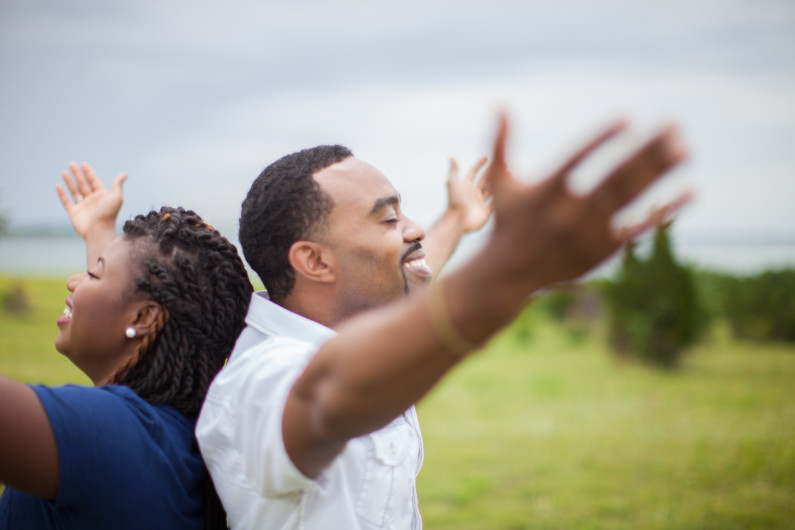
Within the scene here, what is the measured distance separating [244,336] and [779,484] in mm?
5601

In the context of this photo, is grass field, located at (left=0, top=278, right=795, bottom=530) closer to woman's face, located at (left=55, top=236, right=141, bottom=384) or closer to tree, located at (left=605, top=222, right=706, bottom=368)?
tree, located at (left=605, top=222, right=706, bottom=368)

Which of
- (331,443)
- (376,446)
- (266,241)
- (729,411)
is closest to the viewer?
(331,443)

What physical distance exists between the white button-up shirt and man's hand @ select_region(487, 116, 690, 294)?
680 millimetres

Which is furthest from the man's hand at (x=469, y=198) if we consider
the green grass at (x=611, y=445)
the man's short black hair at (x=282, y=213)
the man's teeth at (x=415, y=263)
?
the green grass at (x=611, y=445)

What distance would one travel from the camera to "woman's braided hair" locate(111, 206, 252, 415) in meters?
1.95

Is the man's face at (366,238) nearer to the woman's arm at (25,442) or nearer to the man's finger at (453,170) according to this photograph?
the woman's arm at (25,442)

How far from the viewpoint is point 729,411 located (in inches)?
309

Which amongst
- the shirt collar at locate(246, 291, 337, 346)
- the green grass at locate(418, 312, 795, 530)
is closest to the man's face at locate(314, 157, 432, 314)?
the shirt collar at locate(246, 291, 337, 346)

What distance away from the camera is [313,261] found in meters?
1.98

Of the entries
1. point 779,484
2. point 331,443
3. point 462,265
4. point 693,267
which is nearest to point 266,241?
point 331,443

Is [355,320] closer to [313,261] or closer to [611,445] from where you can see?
[313,261]

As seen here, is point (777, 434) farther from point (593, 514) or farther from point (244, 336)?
point (244, 336)

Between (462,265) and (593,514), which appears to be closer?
(462,265)

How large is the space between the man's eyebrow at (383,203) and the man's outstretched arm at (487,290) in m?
0.80
